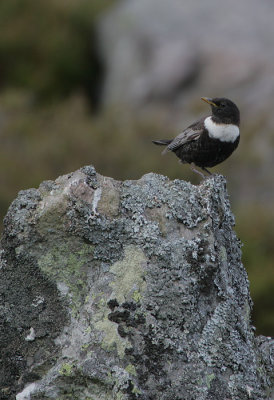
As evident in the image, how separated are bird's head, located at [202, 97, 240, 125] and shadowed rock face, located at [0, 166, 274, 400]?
10.5 feet

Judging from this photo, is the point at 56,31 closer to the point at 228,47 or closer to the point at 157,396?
the point at 228,47

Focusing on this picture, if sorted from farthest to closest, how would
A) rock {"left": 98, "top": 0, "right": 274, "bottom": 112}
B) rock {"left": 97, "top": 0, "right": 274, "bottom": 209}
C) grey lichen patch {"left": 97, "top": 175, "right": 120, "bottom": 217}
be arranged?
rock {"left": 98, "top": 0, "right": 274, "bottom": 112} < rock {"left": 97, "top": 0, "right": 274, "bottom": 209} < grey lichen patch {"left": 97, "top": 175, "right": 120, "bottom": 217}

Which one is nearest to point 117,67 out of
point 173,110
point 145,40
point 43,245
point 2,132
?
point 145,40

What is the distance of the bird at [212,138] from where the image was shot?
753 cm

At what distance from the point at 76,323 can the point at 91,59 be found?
2624 centimetres

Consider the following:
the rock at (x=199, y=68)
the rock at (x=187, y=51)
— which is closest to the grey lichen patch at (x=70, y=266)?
the rock at (x=199, y=68)

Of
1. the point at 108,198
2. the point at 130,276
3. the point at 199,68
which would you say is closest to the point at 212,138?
the point at 108,198

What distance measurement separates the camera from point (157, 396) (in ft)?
12.9

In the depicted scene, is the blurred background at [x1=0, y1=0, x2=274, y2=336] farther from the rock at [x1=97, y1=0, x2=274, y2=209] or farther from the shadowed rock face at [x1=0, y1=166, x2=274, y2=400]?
the shadowed rock face at [x1=0, y1=166, x2=274, y2=400]

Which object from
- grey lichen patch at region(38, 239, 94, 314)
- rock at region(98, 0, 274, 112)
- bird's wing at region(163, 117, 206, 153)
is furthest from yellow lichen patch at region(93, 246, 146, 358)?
rock at region(98, 0, 274, 112)

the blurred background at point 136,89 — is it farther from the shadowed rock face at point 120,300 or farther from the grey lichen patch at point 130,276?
the grey lichen patch at point 130,276

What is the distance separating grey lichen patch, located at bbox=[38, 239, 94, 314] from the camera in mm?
4180

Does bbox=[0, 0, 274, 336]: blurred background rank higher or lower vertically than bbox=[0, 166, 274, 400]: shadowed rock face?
higher

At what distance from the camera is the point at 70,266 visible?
424cm
